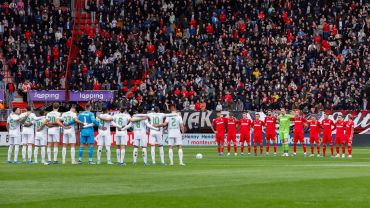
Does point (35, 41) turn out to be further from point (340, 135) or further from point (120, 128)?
point (120, 128)

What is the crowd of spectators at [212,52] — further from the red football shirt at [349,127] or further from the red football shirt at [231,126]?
the red football shirt at [349,127]

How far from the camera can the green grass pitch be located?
19.0 m

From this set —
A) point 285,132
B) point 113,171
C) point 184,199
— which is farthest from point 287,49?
point 184,199

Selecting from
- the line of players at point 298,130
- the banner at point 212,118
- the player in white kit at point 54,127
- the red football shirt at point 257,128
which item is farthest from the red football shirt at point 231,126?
the player in white kit at point 54,127

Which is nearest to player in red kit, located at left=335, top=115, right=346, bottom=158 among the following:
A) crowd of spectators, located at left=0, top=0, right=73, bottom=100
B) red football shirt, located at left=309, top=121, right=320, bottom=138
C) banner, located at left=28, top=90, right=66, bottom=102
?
red football shirt, located at left=309, top=121, right=320, bottom=138

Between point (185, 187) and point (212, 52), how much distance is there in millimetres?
40907

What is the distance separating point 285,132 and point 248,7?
22328mm

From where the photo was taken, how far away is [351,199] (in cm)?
1955

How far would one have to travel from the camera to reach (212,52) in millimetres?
63281

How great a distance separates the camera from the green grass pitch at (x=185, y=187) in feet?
62.2

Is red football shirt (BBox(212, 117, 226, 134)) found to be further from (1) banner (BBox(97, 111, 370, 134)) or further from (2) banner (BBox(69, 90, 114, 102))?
(2) banner (BBox(69, 90, 114, 102))

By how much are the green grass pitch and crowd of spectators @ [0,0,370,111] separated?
2681 centimetres

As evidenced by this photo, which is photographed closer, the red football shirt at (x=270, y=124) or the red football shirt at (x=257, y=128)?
the red football shirt at (x=270, y=124)

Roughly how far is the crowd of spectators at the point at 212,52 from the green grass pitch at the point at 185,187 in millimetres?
26813
